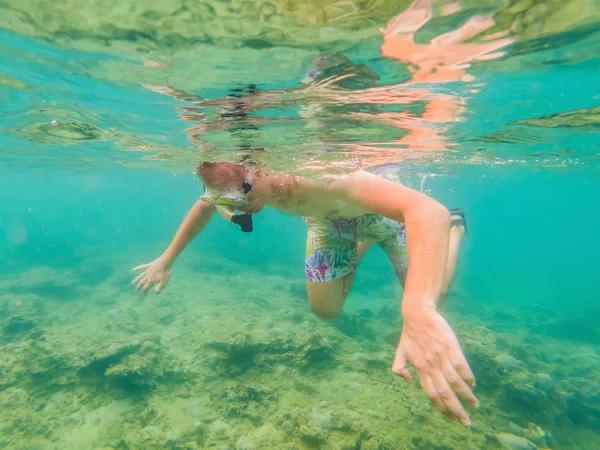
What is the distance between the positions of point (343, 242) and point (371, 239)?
0.57m

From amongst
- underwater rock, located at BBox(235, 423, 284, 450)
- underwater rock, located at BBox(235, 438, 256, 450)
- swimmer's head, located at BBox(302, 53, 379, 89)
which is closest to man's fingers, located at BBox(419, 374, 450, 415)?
swimmer's head, located at BBox(302, 53, 379, 89)

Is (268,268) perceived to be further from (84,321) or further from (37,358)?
(37,358)

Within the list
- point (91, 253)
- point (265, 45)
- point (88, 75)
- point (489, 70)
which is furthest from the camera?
point (91, 253)

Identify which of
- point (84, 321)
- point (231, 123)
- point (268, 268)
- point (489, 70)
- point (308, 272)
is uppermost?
point (489, 70)

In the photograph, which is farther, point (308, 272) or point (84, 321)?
point (84, 321)

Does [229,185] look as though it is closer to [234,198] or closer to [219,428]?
[234,198]

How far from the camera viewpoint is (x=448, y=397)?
1954 mm

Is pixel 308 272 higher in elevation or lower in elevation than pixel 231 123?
lower

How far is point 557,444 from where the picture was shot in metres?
8.91

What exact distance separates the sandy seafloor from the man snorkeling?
263 cm

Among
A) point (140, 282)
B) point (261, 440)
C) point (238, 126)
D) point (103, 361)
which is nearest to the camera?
point (140, 282)

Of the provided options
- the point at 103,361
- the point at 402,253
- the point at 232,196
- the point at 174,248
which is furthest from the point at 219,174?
the point at 103,361

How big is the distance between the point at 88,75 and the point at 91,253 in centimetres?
2947

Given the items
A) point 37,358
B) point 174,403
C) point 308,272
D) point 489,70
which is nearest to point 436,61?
point 489,70
